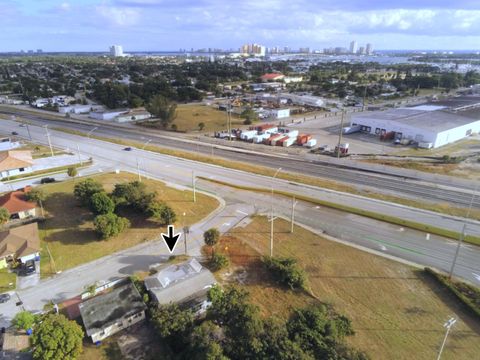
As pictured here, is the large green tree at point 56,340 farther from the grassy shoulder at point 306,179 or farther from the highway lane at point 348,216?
the grassy shoulder at point 306,179

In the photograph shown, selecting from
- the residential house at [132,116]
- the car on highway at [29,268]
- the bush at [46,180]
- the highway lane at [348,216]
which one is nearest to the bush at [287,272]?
the highway lane at [348,216]

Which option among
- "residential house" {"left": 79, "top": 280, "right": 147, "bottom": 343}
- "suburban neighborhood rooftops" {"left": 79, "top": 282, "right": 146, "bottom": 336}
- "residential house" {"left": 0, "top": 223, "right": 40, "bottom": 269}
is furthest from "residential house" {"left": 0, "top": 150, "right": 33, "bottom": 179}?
"suburban neighborhood rooftops" {"left": 79, "top": 282, "right": 146, "bottom": 336}

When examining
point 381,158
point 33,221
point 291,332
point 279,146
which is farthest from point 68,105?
point 291,332

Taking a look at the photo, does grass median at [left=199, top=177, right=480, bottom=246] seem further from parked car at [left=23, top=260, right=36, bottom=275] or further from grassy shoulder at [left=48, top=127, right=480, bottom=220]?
parked car at [left=23, top=260, right=36, bottom=275]

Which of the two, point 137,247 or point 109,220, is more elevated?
point 109,220

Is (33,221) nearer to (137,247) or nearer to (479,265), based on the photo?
(137,247)

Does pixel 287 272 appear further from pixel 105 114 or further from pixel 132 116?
pixel 105 114
